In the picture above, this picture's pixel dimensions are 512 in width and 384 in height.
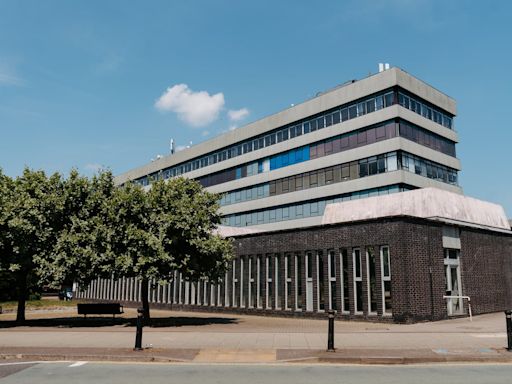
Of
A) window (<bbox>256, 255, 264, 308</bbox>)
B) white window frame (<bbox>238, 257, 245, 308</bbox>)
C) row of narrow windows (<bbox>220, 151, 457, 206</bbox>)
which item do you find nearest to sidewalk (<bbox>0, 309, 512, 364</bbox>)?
window (<bbox>256, 255, 264, 308</bbox>)

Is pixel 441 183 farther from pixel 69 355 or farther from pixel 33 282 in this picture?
pixel 69 355

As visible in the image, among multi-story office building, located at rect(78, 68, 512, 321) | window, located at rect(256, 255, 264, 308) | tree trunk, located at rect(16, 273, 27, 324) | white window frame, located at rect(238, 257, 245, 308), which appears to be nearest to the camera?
tree trunk, located at rect(16, 273, 27, 324)

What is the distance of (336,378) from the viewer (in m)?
9.85

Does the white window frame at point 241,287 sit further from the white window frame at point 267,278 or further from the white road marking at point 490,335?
the white road marking at point 490,335

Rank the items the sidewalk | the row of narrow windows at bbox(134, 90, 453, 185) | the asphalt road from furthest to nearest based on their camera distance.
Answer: the row of narrow windows at bbox(134, 90, 453, 185), the sidewalk, the asphalt road

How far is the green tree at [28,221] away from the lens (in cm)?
2161

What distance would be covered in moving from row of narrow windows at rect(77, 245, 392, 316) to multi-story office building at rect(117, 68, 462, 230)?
16105mm

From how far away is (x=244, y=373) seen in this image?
1046 centimetres

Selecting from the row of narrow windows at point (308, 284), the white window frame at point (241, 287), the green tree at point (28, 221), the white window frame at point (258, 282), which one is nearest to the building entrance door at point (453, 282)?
the row of narrow windows at point (308, 284)

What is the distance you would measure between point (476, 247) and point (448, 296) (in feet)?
16.2

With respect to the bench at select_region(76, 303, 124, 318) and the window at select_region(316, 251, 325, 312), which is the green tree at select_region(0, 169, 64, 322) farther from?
the window at select_region(316, 251, 325, 312)

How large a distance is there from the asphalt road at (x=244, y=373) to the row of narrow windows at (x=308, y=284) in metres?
10.6

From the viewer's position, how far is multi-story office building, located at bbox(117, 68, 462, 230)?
49.4 meters

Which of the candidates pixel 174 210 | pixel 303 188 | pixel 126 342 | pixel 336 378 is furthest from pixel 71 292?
pixel 336 378
